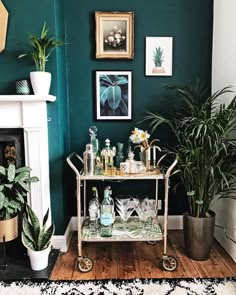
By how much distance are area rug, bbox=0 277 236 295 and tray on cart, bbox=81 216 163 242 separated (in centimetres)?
31

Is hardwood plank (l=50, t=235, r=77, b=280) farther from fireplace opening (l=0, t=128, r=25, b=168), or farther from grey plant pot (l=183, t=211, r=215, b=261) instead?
grey plant pot (l=183, t=211, r=215, b=261)

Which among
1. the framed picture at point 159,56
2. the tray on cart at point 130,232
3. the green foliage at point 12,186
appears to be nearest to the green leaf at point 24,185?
the green foliage at point 12,186

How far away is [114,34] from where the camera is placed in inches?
107

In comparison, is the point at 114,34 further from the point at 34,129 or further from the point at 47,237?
the point at 47,237

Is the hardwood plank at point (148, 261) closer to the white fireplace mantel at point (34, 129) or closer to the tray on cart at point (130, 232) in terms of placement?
the tray on cart at point (130, 232)

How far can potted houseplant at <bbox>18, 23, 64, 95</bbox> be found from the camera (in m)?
2.20

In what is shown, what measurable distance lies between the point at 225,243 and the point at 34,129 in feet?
6.29

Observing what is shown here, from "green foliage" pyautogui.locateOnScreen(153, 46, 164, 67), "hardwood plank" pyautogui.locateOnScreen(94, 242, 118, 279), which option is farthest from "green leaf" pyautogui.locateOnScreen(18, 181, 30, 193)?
"green foliage" pyautogui.locateOnScreen(153, 46, 164, 67)

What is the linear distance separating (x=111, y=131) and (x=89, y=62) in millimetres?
701

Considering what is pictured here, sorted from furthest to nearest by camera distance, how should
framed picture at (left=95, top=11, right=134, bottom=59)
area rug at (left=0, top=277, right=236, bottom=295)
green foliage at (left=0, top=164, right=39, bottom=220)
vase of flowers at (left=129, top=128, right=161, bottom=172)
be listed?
1. framed picture at (left=95, top=11, right=134, bottom=59)
2. vase of flowers at (left=129, top=128, right=161, bottom=172)
3. green foliage at (left=0, top=164, right=39, bottom=220)
4. area rug at (left=0, top=277, right=236, bottom=295)

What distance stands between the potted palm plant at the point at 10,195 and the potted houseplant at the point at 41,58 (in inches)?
25.5

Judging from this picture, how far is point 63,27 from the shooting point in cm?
268

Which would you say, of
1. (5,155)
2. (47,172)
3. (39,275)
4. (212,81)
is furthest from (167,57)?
(39,275)

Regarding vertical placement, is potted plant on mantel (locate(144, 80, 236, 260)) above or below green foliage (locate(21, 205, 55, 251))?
above
